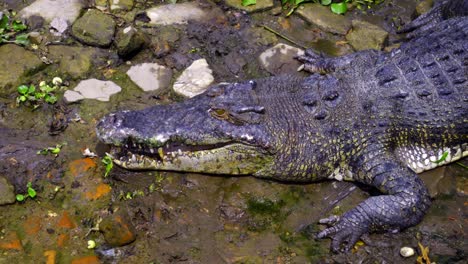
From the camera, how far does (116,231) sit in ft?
12.0

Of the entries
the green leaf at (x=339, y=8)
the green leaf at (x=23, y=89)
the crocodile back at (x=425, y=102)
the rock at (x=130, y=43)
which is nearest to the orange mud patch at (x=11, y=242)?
the green leaf at (x=23, y=89)

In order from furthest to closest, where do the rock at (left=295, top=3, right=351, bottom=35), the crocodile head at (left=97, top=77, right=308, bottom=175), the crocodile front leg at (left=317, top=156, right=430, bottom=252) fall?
the rock at (left=295, top=3, right=351, bottom=35) < the crocodile head at (left=97, top=77, right=308, bottom=175) < the crocodile front leg at (left=317, top=156, right=430, bottom=252)

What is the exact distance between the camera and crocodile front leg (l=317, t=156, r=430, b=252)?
12.9 feet

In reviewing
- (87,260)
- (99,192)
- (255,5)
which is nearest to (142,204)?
(99,192)

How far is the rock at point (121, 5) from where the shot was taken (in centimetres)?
537

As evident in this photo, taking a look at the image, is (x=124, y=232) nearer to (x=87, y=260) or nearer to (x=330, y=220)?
Answer: (x=87, y=260)

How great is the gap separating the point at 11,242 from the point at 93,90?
4.84 ft

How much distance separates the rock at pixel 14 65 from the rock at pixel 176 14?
1.11 m

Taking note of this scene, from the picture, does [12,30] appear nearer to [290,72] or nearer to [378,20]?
[290,72]

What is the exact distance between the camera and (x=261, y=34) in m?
5.37

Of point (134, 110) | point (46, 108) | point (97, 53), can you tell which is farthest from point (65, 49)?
point (134, 110)

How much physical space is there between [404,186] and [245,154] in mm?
1142

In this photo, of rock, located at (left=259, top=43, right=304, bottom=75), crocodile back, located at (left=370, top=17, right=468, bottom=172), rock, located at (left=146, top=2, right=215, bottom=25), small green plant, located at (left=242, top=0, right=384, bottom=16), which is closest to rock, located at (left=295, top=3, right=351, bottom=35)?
small green plant, located at (left=242, top=0, right=384, bottom=16)

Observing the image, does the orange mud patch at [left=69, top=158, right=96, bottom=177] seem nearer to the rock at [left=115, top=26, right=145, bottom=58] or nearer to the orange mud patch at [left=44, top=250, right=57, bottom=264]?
the orange mud patch at [left=44, top=250, right=57, bottom=264]
